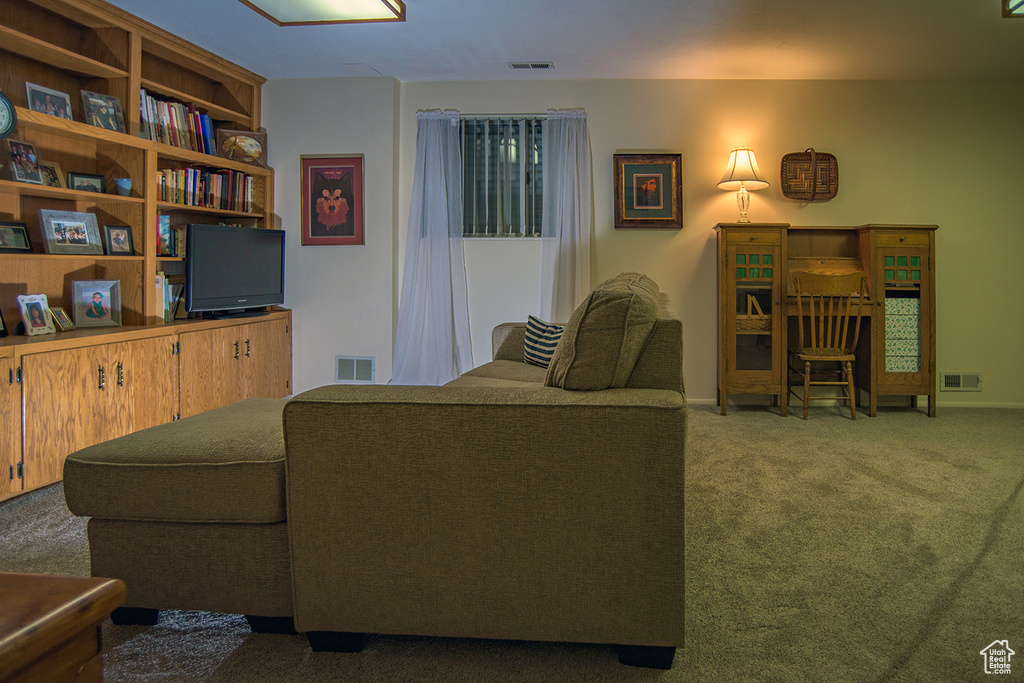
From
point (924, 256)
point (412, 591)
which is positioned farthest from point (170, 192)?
point (924, 256)

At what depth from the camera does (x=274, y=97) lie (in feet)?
16.1

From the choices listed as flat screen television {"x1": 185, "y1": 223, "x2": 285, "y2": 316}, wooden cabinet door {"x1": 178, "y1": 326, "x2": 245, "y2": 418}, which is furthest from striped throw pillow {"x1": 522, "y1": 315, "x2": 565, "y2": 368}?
flat screen television {"x1": 185, "y1": 223, "x2": 285, "y2": 316}

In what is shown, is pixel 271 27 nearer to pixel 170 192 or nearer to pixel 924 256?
pixel 170 192

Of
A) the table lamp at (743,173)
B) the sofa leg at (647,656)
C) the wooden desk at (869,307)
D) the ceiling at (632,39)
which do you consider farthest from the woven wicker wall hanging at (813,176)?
the sofa leg at (647,656)

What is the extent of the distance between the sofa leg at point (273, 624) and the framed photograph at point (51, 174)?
2759 millimetres

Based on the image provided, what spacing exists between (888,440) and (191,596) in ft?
12.0

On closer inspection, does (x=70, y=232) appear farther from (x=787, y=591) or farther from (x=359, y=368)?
(x=787, y=591)

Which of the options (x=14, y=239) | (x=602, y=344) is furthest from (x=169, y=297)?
(x=602, y=344)

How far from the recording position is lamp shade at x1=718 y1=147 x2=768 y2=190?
4.64 metres

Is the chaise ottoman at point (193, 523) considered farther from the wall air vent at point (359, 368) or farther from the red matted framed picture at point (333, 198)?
the red matted framed picture at point (333, 198)

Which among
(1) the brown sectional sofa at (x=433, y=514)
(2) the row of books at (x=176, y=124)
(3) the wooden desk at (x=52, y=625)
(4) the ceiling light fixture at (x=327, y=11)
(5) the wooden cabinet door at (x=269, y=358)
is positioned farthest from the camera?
(5) the wooden cabinet door at (x=269, y=358)

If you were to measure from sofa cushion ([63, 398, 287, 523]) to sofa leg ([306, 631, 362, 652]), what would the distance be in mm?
294

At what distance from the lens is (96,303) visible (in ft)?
11.8

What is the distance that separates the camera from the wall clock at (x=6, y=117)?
2744 mm
